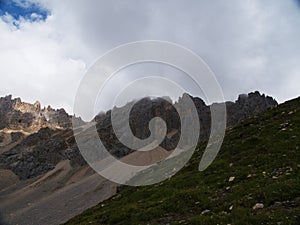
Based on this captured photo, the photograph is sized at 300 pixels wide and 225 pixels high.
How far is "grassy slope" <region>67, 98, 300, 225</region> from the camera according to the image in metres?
17.9

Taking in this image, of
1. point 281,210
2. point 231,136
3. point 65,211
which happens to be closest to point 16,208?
point 65,211

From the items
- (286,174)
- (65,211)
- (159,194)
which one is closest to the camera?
(286,174)

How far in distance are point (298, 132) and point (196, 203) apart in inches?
609

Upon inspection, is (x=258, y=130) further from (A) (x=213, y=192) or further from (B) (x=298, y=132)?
(A) (x=213, y=192)

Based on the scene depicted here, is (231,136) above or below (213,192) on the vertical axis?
above

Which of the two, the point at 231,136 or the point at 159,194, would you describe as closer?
the point at 159,194

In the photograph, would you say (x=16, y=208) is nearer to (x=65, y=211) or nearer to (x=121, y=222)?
(x=65, y=211)

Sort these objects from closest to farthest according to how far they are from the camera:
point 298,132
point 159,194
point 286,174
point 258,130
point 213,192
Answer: point 286,174, point 213,192, point 159,194, point 298,132, point 258,130

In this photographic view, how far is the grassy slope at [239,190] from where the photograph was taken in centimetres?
1789

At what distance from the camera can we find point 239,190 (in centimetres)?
2233

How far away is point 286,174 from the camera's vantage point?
2261cm

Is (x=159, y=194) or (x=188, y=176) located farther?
(x=188, y=176)

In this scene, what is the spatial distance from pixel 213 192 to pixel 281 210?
8.00 m

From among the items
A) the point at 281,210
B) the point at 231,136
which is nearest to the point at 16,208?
the point at 231,136
